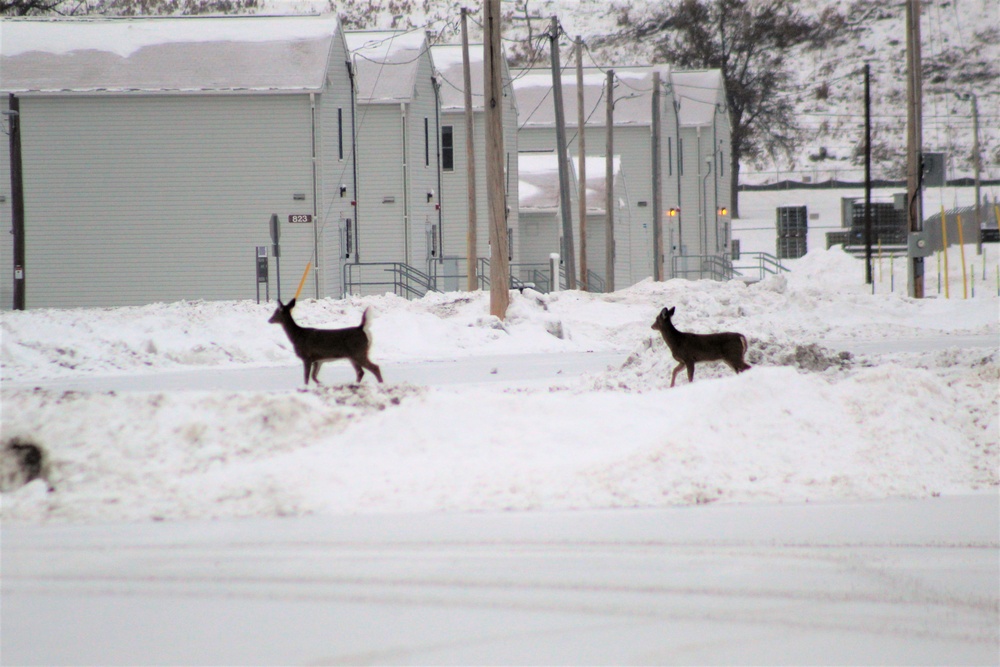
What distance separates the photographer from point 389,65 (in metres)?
37.2

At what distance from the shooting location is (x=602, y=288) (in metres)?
45.0

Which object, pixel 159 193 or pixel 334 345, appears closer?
pixel 334 345

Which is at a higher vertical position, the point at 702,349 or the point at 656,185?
the point at 656,185

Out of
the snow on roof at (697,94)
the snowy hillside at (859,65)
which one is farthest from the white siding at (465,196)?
the snowy hillside at (859,65)

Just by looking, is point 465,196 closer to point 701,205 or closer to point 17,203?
point 701,205

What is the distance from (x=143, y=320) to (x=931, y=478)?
14593 millimetres

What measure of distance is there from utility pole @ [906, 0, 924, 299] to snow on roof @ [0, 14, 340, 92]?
1557cm

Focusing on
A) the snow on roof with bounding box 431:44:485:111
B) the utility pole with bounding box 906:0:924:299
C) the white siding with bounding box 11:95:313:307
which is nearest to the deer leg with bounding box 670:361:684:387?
the utility pole with bounding box 906:0:924:299

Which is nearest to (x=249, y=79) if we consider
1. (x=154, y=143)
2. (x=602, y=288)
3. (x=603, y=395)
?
(x=154, y=143)

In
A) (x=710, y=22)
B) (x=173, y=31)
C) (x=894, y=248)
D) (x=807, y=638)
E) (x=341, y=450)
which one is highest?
(x=710, y=22)

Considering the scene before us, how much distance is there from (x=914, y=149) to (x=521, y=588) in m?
25.2

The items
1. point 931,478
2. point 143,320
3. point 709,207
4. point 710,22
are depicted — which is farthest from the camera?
point 710,22

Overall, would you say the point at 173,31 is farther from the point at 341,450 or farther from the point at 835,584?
the point at 835,584

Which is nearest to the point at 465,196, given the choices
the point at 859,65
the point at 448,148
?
the point at 448,148
